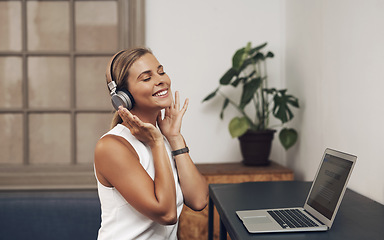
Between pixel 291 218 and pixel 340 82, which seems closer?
pixel 291 218

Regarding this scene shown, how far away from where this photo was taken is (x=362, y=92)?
1.67m

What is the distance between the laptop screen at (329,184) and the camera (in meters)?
1.21

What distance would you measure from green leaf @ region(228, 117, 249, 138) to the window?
92 cm

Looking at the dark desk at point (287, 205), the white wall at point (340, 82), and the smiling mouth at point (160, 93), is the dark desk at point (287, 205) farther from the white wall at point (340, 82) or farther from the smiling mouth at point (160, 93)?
the smiling mouth at point (160, 93)

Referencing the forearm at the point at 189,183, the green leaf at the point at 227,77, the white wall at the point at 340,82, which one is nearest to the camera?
the forearm at the point at 189,183

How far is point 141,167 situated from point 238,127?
1.29 meters

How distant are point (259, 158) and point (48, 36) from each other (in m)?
1.68

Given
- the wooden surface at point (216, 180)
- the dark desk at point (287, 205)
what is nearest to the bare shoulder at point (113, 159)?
the dark desk at point (287, 205)

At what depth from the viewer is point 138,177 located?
47.6 inches

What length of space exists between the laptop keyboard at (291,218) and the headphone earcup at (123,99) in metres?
0.60

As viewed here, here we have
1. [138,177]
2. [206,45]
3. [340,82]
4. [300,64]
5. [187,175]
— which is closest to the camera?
[138,177]

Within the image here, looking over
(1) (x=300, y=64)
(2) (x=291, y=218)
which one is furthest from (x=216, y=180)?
(2) (x=291, y=218)

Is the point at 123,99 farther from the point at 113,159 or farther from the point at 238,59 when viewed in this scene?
the point at 238,59

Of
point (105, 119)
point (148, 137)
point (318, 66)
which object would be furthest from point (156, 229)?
point (105, 119)
